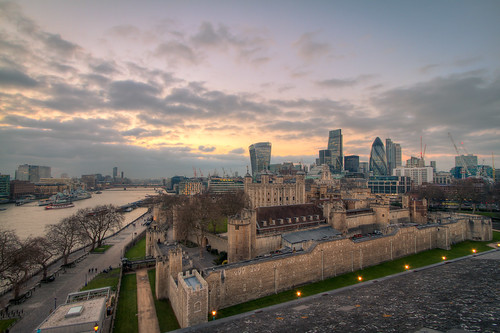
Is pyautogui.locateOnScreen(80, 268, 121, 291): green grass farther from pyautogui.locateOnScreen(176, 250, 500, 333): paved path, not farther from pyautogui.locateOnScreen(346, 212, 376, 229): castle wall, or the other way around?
pyautogui.locateOnScreen(346, 212, 376, 229): castle wall

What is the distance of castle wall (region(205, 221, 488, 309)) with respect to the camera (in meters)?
26.0

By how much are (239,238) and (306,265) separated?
31.9 feet

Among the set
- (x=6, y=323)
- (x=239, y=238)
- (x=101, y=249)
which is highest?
(x=239, y=238)

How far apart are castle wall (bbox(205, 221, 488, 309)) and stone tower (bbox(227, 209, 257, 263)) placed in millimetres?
7747

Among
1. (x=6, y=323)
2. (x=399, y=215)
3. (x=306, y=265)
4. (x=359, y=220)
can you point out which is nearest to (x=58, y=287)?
(x=6, y=323)

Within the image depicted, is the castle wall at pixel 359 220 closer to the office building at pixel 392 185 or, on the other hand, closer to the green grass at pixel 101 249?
the green grass at pixel 101 249

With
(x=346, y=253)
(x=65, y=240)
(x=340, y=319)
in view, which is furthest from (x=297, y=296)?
(x=65, y=240)

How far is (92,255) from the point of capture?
1994 inches

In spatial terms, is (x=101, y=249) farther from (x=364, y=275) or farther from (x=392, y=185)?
(x=392, y=185)

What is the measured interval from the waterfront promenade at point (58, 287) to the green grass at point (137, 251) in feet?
6.33

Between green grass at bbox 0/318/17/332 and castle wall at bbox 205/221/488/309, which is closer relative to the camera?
green grass at bbox 0/318/17/332

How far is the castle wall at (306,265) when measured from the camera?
26.0 m

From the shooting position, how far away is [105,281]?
36375 mm

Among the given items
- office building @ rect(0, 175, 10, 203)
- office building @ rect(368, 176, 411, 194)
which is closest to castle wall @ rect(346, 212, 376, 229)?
office building @ rect(368, 176, 411, 194)
